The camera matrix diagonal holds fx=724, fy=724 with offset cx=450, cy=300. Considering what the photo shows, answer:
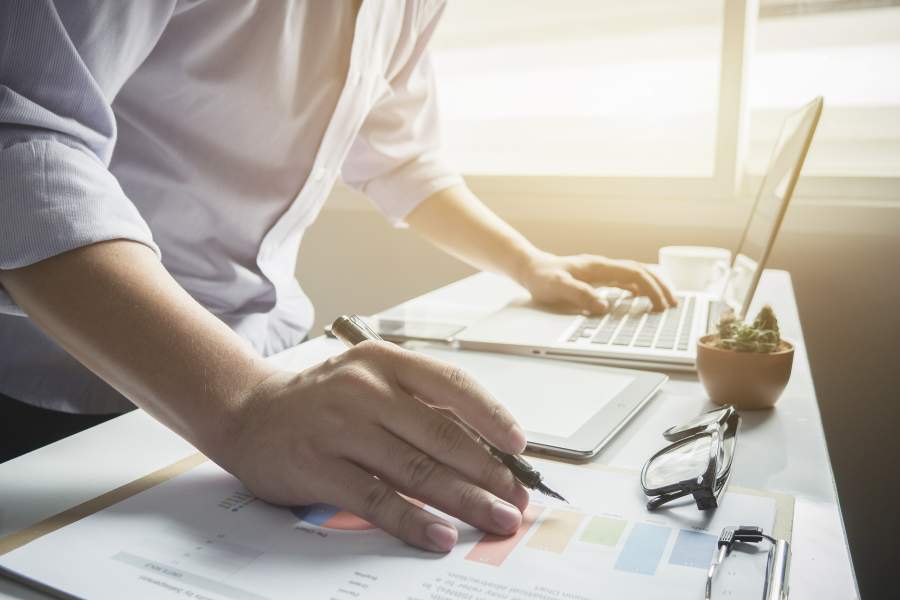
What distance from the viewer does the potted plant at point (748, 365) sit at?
2.15 feet

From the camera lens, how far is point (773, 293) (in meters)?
1.22

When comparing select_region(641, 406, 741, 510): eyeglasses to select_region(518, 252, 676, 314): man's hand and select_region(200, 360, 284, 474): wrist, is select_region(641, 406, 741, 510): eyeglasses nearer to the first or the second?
select_region(200, 360, 284, 474): wrist

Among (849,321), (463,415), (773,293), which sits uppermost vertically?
(463,415)

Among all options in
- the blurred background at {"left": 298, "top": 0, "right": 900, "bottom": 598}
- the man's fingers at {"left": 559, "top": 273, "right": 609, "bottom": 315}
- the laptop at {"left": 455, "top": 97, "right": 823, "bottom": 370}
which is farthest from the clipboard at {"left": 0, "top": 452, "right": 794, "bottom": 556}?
the blurred background at {"left": 298, "top": 0, "right": 900, "bottom": 598}

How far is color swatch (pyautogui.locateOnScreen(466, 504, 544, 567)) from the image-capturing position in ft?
1.37

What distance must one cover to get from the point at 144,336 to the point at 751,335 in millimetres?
524

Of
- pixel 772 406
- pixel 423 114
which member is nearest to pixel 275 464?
pixel 772 406

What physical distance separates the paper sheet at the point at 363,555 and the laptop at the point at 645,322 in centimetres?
35

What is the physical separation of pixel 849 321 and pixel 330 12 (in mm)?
1247

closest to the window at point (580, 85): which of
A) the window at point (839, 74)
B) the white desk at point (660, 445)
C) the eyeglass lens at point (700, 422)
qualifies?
the window at point (839, 74)

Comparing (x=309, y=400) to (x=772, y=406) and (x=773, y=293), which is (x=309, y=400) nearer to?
(x=772, y=406)

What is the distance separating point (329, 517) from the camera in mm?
475

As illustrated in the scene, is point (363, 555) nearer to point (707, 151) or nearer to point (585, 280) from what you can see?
point (585, 280)

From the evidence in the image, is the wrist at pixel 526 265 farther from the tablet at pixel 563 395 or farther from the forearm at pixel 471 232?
the tablet at pixel 563 395
